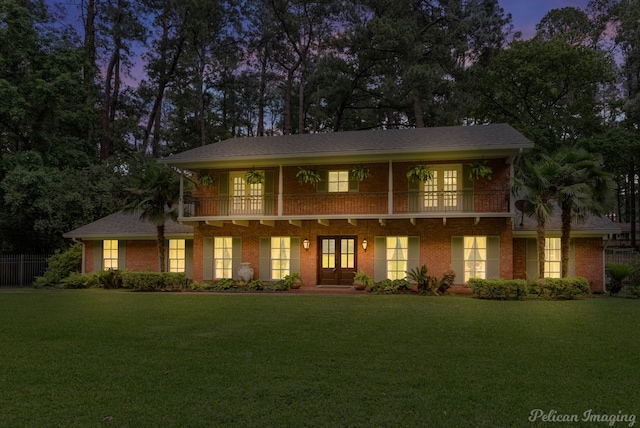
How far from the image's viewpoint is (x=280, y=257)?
794 inches

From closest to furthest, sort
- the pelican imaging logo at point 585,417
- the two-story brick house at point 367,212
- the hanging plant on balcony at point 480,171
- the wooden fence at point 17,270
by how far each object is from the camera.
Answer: the pelican imaging logo at point 585,417 < the hanging plant on balcony at point 480,171 < the two-story brick house at point 367,212 < the wooden fence at point 17,270

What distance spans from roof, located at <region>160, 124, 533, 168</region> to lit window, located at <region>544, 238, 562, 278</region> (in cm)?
403

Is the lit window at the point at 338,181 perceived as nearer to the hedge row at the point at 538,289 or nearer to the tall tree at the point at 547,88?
the hedge row at the point at 538,289

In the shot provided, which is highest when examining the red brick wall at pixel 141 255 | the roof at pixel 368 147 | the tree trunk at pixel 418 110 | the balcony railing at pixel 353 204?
the tree trunk at pixel 418 110

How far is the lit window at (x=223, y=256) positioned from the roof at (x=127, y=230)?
165cm

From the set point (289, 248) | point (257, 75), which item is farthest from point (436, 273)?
point (257, 75)

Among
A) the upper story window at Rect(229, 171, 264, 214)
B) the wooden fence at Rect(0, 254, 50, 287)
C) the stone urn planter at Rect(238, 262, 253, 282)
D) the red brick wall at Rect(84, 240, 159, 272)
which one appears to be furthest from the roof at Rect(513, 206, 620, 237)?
the wooden fence at Rect(0, 254, 50, 287)

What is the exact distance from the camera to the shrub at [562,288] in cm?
1569

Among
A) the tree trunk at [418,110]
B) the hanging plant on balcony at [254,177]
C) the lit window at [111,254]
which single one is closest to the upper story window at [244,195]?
the hanging plant on balcony at [254,177]

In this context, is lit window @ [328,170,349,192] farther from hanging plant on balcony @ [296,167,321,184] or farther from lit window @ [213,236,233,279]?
lit window @ [213,236,233,279]

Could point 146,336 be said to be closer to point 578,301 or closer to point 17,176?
point 578,301

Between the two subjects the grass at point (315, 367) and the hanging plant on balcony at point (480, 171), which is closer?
the grass at point (315, 367)

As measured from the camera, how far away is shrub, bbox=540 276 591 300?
1569 cm

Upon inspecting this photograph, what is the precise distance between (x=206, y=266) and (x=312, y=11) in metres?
21.9
